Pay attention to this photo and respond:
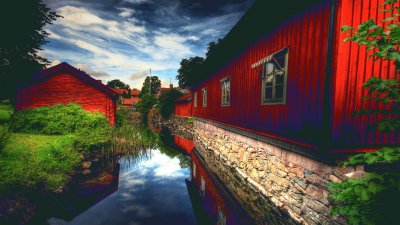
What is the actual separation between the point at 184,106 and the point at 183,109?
553 millimetres

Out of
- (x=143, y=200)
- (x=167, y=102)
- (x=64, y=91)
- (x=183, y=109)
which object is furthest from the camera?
(x=167, y=102)

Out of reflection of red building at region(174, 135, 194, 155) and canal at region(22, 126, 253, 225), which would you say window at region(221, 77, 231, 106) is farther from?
reflection of red building at region(174, 135, 194, 155)

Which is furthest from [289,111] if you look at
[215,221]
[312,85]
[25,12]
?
[25,12]

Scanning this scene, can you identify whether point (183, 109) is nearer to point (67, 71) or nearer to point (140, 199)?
point (67, 71)

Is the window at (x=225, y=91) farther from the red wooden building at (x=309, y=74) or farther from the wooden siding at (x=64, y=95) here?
the wooden siding at (x=64, y=95)

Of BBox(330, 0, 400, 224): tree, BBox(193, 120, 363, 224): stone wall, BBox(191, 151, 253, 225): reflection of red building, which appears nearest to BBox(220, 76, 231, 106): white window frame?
BBox(193, 120, 363, 224): stone wall

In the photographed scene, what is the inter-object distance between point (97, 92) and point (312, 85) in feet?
53.3

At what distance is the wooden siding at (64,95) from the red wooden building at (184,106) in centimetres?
1090

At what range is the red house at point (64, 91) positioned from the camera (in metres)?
14.8

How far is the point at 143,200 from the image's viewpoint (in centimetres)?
722

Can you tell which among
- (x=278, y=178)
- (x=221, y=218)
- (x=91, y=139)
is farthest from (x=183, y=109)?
(x=278, y=178)

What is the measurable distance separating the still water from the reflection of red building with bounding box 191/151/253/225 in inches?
24.2

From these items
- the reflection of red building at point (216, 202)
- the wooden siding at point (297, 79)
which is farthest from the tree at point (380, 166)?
the reflection of red building at point (216, 202)

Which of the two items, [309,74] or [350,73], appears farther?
[309,74]
